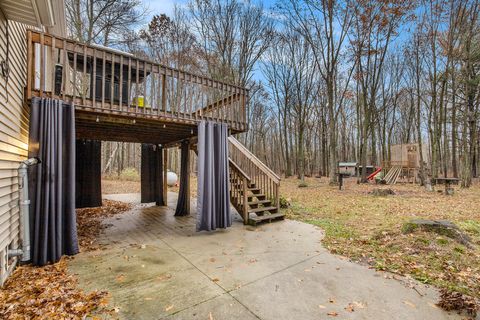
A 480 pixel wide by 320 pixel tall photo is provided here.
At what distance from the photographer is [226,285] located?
2963 millimetres

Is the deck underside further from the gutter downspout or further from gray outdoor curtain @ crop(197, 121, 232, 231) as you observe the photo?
the gutter downspout

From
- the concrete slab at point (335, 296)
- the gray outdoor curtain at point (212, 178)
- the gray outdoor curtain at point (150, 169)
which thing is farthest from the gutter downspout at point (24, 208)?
the gray outdoor curtain at point (150, 169)

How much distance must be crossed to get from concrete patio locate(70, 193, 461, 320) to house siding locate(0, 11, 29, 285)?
92 centimetres

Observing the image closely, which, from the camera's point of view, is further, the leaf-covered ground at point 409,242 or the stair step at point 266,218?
the stair step at point 266,218

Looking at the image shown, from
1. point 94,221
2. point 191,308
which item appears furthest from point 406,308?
point 94,221

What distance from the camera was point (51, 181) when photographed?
3.60 m

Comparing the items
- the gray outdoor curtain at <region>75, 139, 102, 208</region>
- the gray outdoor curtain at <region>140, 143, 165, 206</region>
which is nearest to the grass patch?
the gray outdoor curtain at <region>140, 143, 165, 206</region>

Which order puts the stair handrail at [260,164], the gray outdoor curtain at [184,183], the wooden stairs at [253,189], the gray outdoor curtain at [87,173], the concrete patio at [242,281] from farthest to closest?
1. the gray outdoor curtain at [87,173]
2. the gray outdoor curtain at [184,183]
3. the stair handrail at [260,164]
4. the wooden stairs at [253,189]
5. the concrete patio at [242,281]

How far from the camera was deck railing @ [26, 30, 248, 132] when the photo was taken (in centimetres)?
372

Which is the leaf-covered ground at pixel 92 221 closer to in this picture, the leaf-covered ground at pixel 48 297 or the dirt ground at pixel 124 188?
the leaf-covered ground at pixel 48 297

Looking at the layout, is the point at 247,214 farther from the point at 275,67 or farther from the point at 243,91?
the point at 275,67

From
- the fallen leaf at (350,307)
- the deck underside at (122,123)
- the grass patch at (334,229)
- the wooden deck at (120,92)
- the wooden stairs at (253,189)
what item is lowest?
the grass patch at (334,229)

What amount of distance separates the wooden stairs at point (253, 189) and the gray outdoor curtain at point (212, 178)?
68cm

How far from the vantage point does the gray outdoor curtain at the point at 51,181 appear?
3.47m
